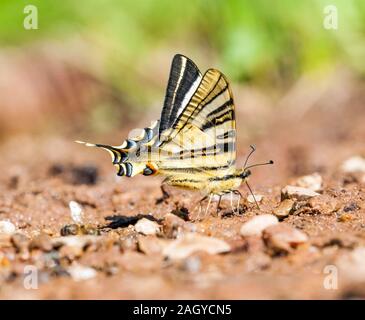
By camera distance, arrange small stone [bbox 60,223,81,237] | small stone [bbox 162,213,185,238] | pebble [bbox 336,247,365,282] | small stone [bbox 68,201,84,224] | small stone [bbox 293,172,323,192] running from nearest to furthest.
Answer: pebble [bbox 336,247,365,282] < small stone [bbox 162,213,185,238] < small stone [bbox 60,223,81,237] < small stone [bbox 68,201,84,224] < small stone [bbox 293,172,323,192]

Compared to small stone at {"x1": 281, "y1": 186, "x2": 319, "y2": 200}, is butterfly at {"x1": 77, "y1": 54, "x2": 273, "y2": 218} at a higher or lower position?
higher

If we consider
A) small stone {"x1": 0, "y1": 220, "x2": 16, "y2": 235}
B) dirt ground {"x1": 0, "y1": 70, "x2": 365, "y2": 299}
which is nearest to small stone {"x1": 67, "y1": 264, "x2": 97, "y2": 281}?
dirt ground {"x1": 0, "y1": 70, "x2": 365, "y2": 299}

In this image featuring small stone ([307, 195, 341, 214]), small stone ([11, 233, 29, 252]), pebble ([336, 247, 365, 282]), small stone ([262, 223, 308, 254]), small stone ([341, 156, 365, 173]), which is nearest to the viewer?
pebble ([336, 247, 365, 282])

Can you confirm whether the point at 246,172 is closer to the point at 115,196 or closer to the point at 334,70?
the point at 115,196

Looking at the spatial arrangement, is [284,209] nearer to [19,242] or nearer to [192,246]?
[192,246]

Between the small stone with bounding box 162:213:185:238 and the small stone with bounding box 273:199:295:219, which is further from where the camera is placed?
the small stone with bounding box 273:199:295:219

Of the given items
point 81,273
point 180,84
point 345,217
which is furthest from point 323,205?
point 81,273

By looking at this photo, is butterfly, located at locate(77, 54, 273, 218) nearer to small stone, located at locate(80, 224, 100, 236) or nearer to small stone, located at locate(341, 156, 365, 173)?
small stone, located at locate(80, 224, 100, 236)

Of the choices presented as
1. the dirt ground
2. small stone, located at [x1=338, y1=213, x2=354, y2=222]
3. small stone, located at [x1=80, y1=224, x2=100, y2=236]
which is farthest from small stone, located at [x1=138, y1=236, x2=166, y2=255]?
small stone, located at [x1=338, y1=213, x2=354, y2=222]

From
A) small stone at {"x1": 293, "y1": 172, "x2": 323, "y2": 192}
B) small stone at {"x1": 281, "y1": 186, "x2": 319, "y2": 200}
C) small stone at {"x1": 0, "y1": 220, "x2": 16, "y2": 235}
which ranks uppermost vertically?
small stone at {"x1": 293, "y1": 172, "x2": 323, "y2": 192}
